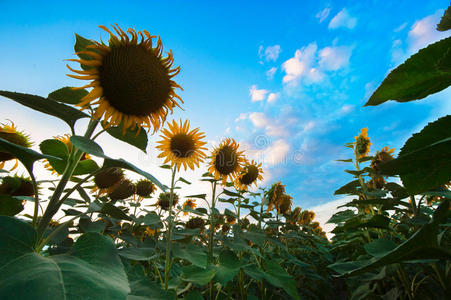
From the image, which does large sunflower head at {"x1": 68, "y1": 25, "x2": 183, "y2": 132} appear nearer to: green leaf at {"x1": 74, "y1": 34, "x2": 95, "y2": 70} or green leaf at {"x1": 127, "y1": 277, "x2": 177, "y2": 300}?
green leaf at {"x1": 74, "y1": 34, "x2": 95, "y2": 70}

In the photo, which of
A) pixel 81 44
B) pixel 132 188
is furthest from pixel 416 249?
pixel 132 188

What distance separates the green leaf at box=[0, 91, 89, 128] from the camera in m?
0.81

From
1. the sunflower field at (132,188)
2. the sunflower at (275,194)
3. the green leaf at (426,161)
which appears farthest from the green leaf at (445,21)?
the sunflower at (275,194)

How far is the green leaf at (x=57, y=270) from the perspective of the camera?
42cm

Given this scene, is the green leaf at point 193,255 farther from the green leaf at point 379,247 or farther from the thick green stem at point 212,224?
the green leaf at point 379,247

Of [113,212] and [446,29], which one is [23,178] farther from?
[446,29]

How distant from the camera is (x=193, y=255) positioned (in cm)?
161

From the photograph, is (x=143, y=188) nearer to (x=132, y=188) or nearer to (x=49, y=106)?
(x=132, y=188)

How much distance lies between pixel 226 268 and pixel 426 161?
135 centimetres

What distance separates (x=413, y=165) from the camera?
20.4 inches

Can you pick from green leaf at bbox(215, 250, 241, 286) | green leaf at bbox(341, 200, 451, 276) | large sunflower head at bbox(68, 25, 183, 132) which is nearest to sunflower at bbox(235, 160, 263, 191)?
green leaf at bbox(215, 250, 241, 286)

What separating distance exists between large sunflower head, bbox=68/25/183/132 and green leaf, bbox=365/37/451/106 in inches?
41.9

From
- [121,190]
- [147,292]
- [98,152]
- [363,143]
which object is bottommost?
[147,292]

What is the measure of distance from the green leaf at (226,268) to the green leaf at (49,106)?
3.66 feet
